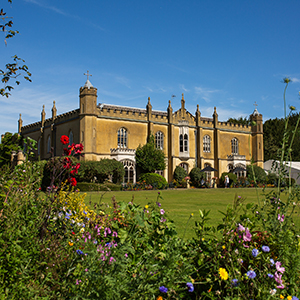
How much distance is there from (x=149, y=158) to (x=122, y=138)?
3746 millimetres

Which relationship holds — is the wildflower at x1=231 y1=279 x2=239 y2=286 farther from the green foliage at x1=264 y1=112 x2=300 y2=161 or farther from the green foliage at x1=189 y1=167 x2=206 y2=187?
the green foliage at x1=264 y1=112 x2=300 y2=161

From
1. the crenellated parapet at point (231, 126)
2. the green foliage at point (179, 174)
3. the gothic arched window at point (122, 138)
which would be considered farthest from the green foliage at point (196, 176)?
the gothic arched window at point (122, 138)

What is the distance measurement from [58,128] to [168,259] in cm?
3561

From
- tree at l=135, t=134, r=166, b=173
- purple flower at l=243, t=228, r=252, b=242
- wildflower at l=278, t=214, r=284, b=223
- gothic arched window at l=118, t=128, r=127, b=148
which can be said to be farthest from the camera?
gothic arched window at l=118, t=128, r=127, b=148

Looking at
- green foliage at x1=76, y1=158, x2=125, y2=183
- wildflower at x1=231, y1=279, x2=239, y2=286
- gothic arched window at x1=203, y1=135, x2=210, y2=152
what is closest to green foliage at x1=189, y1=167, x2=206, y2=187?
gothic arched window at x1=203, y1=135, x2=210, y2=152

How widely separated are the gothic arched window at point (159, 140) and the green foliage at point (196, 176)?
4.56 meters

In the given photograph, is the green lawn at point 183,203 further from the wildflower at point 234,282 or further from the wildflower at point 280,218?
the wildflower at point 234,282

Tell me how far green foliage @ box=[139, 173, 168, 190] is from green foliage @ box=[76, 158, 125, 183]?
2667 millimetres

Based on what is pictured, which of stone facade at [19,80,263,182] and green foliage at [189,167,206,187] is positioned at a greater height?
stone facade at [19,80,263,182]

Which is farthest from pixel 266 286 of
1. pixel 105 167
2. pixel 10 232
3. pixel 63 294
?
pixel 105 167

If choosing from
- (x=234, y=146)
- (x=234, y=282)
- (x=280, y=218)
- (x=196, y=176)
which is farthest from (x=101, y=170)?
(x=234, y=282)

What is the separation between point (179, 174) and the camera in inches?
1357

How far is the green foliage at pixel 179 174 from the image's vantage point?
3434cm

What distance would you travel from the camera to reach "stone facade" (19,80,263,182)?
3163cm
